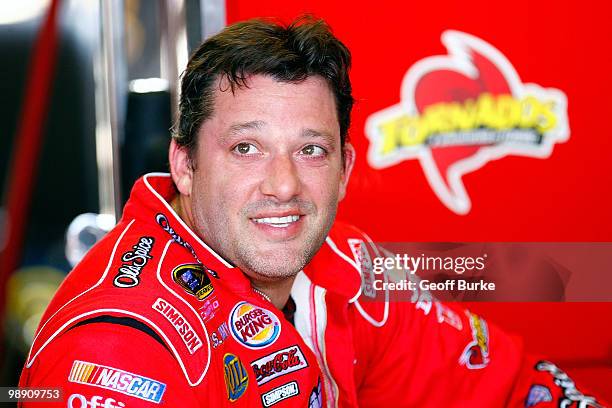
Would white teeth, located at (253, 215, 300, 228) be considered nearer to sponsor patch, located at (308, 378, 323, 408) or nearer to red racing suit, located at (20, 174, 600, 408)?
red racing suit, located at (20, 174, 600, 408)

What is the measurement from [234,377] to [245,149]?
0.31 meters

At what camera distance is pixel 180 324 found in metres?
0.89

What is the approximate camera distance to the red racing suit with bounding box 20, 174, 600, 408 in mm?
825

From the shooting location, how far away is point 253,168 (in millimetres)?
1065

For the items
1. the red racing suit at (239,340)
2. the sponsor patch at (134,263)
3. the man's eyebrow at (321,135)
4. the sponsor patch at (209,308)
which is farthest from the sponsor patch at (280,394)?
the man's eyebrow at (321,135)

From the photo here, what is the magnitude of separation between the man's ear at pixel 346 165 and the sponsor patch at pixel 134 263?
0.36 m

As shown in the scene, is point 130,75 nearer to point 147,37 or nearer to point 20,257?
point 147,37

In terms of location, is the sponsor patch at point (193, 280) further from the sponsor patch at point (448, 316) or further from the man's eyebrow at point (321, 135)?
the sponsor patch at point (448, 316)

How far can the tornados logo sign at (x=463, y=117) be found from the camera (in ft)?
4.60

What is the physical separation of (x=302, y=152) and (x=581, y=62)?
2.05 ft

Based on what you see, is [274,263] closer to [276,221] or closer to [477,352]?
[276,221]

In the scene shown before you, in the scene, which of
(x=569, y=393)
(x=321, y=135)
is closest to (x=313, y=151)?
(x=321, y=135)

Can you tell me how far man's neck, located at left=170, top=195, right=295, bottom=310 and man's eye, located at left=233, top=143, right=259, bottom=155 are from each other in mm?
167

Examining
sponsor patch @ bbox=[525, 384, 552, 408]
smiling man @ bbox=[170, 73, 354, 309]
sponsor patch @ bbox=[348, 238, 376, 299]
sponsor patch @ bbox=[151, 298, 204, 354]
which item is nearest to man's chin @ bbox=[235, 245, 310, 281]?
smiling man @ bbox=[170, 73, 354, 309]
